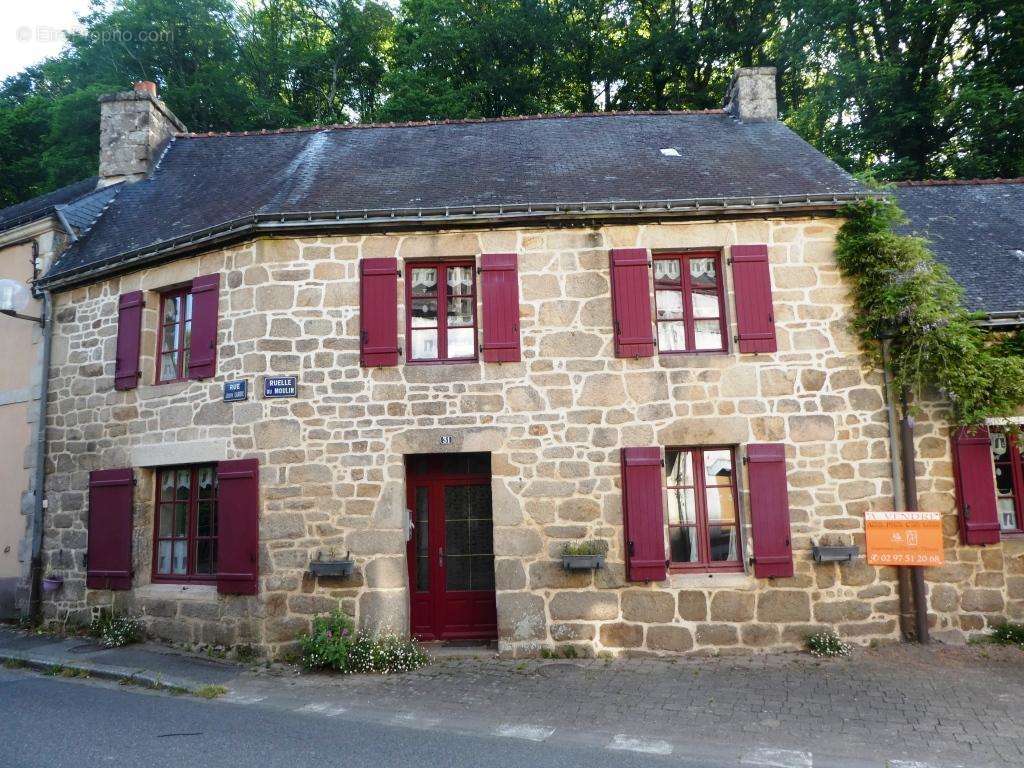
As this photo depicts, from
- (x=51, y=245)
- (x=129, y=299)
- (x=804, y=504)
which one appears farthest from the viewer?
(x=51, y=245)

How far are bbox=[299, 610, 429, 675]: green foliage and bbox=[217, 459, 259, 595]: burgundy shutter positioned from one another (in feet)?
2.88

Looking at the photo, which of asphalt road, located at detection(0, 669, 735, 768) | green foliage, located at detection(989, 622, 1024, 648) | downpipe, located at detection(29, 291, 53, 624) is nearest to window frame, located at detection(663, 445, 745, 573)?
green foliage, located at detection(989, 622, 1024, 648)

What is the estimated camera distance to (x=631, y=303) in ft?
24.9

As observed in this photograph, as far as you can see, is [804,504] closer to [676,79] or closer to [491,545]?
[491,545]

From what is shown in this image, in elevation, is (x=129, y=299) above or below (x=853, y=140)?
below

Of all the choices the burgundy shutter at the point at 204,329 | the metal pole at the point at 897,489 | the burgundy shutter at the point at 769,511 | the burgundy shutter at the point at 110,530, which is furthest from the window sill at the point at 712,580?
the burgundy shutter at the point at 110,530

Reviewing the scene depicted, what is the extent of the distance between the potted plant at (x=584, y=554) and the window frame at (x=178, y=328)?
4868 millimetres

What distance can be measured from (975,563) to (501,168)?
23.0 ft

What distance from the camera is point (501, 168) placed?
918cm

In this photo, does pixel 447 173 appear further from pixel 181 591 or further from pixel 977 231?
pixel 977 231

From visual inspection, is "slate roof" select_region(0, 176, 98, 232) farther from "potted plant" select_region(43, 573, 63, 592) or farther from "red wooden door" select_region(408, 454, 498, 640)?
"red wooden door" select_region(408, 454, 498, 640)

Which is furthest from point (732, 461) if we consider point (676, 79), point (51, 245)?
point (676, 79)

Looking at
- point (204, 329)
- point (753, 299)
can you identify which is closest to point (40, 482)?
point (204, 329)

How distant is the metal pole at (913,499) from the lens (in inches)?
282
